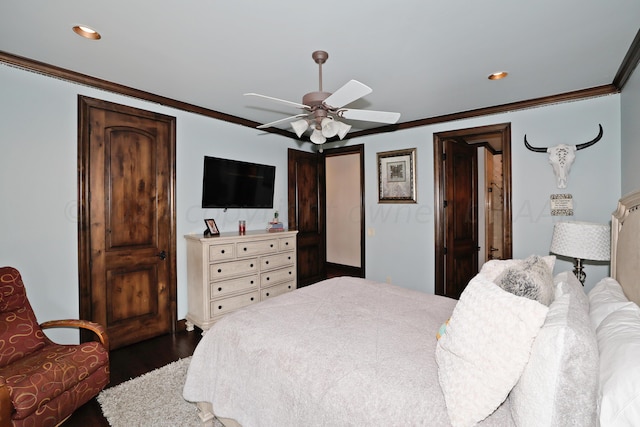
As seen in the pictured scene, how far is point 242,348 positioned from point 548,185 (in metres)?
3.55

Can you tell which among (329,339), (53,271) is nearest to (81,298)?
(53,271)

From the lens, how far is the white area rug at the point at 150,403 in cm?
198

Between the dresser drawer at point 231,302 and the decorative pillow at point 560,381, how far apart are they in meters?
2.95

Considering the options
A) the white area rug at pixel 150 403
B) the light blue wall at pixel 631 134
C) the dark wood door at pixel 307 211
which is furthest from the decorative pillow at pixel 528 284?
the dark wood door at pixel 307 211

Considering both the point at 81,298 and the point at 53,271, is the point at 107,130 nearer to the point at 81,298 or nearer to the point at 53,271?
the point at 53,271

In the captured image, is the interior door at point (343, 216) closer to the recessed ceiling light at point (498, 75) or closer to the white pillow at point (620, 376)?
the recessed ceiling light at point (498, 75)

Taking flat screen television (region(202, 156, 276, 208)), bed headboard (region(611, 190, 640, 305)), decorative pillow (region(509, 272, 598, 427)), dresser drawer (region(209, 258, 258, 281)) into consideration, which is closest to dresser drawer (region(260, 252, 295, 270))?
dresser drawer (region(209, 258, 258, 281))

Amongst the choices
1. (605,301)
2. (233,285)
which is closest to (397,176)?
(233,285)

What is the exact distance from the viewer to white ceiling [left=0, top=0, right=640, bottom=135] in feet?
5.82

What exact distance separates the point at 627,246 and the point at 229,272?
3.37m

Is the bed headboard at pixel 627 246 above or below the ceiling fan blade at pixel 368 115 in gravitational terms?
below

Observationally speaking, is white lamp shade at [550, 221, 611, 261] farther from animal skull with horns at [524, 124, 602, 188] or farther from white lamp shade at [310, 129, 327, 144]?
white lamp shade at [310, 129, 327, 144]

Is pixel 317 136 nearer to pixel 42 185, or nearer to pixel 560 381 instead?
pixel 560 381

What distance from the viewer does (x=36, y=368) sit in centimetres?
184
